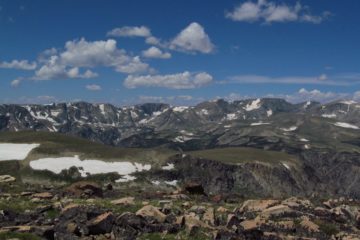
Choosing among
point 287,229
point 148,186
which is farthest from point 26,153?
point 287,229

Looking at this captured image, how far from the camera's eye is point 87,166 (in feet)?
563

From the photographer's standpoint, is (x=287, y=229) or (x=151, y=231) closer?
(x=151, y=231)

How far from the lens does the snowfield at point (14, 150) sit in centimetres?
17290

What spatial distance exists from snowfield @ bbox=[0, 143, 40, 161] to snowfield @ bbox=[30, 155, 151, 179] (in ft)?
29.2

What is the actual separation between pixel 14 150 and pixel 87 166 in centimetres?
3063

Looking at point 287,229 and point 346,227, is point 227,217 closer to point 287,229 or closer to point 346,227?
point 287,229

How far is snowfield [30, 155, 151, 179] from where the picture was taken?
165 m

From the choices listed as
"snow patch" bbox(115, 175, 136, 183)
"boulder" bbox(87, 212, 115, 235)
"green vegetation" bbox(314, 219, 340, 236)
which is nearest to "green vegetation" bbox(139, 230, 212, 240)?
"boulder" bbox(87, 212, 115, 235)

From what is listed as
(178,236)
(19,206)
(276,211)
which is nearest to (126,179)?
(19,206)

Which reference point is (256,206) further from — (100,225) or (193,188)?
(193,188)

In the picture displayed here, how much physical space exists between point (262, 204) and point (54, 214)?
703 inches

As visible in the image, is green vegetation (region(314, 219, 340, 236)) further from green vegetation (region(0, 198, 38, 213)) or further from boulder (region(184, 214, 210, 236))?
green vegetation (region(0, 198, 38, 213))

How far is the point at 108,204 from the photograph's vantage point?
41094 mm

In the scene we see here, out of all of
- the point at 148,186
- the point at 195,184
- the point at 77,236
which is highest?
the point at 77,236
